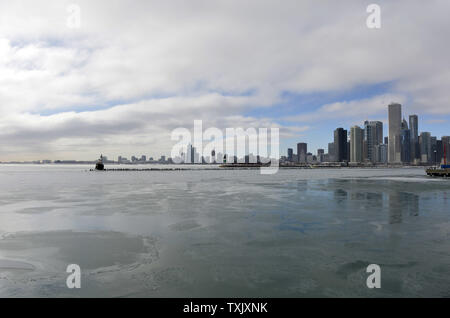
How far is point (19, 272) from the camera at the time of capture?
1093 cm

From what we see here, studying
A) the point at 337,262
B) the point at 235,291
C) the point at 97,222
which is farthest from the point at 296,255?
the point at 97,222

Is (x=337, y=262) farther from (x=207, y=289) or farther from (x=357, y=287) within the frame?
A: (x=207, y=289)

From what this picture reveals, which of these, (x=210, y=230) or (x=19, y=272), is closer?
(x=19, y=272)

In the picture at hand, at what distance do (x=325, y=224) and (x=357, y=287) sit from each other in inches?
408

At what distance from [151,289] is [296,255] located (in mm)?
6826

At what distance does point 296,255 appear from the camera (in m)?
12.9

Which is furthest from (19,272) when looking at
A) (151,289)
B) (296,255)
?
(296,255)
